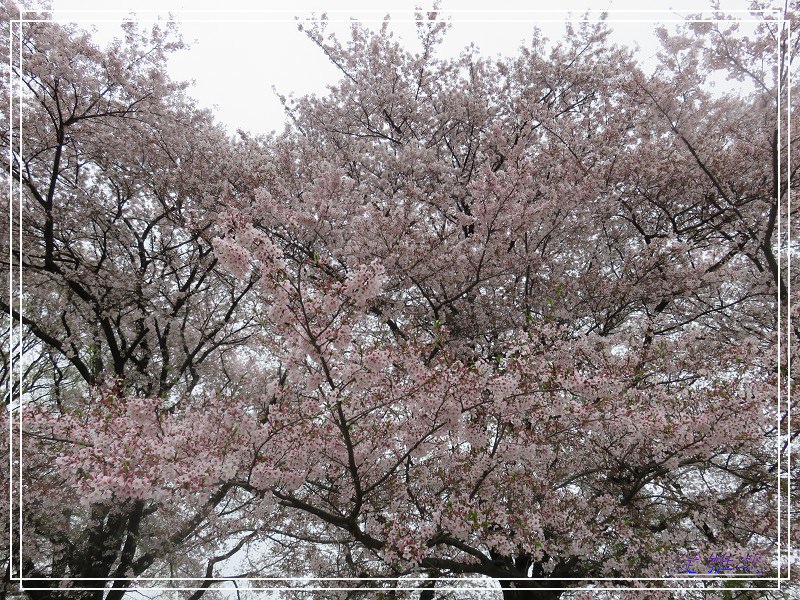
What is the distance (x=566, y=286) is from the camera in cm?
617

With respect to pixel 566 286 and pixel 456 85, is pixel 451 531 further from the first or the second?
pixel 456 85

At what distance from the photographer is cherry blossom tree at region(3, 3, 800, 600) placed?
3834 millimetres

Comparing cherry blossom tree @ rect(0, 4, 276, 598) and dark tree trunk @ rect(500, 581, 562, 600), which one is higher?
cherry blossom tree @ rect(0, 4, 276, 598)

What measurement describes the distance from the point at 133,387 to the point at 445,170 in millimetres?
5380

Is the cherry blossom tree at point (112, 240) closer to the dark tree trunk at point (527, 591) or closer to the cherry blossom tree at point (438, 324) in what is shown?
the cherry blossom tree at point (438, 324)

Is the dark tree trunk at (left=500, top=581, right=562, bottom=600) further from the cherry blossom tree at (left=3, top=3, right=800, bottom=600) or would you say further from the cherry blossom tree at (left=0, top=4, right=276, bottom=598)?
the cherry blossom tree at (left=0, top=4, right=276, bottom=598)

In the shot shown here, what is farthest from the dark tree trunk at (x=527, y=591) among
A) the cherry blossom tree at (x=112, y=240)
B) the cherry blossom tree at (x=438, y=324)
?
the cherry blossom tree at (x=112, y=240)

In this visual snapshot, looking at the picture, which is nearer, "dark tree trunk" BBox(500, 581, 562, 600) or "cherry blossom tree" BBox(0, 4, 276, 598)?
"dark tree trunk" BBox(500, 581, 562, 600)

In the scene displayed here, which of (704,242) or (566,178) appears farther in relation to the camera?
(704,242)

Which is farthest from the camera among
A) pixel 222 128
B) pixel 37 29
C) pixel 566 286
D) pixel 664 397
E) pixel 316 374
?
pixel 222 128

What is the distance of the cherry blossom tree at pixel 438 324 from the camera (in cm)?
383

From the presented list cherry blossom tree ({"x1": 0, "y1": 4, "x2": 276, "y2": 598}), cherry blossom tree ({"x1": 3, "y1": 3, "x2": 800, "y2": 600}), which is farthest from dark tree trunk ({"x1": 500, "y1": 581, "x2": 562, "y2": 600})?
cherry blossom tree ({"x1": 0, "y1": 4, "x2": 276, "y2": 598})

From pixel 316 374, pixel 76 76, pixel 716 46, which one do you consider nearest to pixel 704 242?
pixel 716 46

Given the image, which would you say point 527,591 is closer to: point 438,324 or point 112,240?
point 438,324
